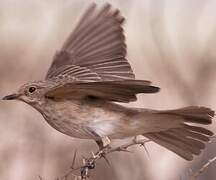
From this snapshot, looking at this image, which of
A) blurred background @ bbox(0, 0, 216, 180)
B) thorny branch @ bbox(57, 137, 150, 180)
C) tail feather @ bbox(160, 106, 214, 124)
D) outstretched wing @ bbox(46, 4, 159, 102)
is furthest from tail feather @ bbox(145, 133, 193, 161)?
blurred background @ bbox(0, 0, 216, 180)

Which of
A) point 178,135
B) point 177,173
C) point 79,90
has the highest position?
point 79,90

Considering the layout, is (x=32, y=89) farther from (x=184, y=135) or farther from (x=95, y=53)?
(x=184, y=135)

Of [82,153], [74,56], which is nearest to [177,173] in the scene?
[82,153]

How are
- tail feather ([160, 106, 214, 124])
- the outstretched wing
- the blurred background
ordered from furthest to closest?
1. the blurred background
2. the outstretched wing
3. tail feather ([160, 106, 214, 124])

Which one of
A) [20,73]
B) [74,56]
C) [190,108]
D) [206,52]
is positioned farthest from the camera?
[206,52]

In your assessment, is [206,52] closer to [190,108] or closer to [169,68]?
[169,68]

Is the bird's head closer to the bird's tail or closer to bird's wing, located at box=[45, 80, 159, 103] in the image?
bird's wing, located at box=[45, 80, 159, 103]
